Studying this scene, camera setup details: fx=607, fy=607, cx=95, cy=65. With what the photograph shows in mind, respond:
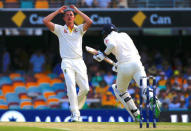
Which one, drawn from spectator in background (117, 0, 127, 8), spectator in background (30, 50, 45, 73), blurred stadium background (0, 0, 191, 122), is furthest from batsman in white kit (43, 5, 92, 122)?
spectator in background (30, 50, 45, 73)

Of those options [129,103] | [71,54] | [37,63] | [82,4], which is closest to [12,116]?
[37,63]

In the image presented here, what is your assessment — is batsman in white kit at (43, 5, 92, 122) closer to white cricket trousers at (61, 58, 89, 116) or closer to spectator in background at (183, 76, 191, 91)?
white cricket trousers at (61, 58, 89, 116)

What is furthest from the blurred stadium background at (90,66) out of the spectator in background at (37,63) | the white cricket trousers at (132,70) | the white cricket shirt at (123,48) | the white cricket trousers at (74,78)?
the white cricket shirt at (123,48)

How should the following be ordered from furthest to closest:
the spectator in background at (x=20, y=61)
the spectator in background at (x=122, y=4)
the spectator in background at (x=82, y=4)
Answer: the spectator in background at (x=20, y=61) → the spectator in background at (x=122, y=4) → the spectator in background at (x=82, y=4)

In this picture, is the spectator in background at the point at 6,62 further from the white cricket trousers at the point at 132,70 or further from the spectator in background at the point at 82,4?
the white cricket trousers at the point at 132,70

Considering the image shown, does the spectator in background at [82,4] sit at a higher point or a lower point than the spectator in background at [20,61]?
higher

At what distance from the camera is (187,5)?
18453mm

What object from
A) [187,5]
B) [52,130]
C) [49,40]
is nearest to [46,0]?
[49,40]

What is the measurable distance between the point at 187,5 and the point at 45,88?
16.4 feet

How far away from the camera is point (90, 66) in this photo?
18625 millimetres

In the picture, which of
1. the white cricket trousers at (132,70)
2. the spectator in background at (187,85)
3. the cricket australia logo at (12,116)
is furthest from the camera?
the spectator in background at (187,85)

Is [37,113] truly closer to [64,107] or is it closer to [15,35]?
[64,107]

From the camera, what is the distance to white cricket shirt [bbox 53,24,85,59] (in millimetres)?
11484

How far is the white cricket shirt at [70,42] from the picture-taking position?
1148cm
